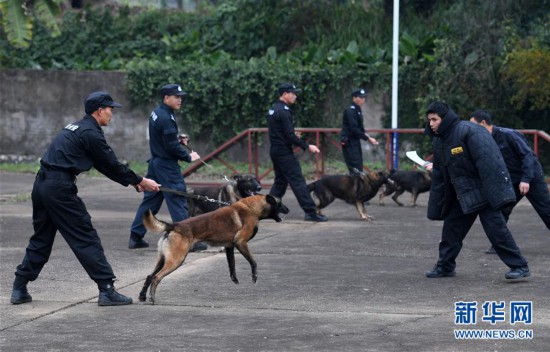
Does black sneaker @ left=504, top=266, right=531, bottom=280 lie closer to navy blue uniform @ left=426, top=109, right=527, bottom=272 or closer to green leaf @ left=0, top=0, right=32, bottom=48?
navy blue uniform @ left=426, top=109, right=527, bottom=272

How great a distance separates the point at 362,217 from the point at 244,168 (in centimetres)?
667

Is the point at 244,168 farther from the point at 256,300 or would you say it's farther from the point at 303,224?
the point at 256,300

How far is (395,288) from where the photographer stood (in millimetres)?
9516

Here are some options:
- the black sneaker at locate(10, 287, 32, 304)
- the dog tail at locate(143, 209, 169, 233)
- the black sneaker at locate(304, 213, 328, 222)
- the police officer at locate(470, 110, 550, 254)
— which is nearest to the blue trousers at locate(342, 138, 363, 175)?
the black sneaker at locate(304, 213, 328, 222)

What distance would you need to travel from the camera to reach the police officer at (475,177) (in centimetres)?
951

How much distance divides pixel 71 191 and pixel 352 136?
893 cm

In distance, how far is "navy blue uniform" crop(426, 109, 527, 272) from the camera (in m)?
9.50

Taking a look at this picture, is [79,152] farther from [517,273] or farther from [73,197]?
[517,273]

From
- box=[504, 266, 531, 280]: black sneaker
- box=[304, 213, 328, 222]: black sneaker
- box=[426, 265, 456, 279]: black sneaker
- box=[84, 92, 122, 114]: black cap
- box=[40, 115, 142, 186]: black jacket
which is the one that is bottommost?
box=[304, 213, 328, 222]: black sneaker

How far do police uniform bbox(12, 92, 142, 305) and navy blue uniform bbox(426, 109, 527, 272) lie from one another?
117 inches

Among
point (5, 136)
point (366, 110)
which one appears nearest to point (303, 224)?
point (366, 110)

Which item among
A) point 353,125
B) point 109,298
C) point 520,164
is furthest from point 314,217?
point 109,298

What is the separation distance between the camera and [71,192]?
28.3 feet

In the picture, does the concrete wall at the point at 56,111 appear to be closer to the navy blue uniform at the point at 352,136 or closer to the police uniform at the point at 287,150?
the navy blue uniform at the point at 352,136
